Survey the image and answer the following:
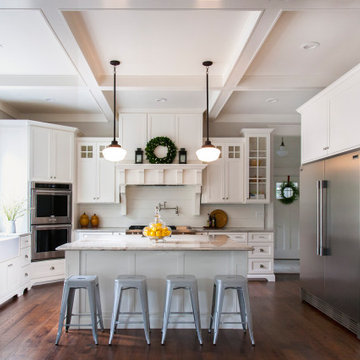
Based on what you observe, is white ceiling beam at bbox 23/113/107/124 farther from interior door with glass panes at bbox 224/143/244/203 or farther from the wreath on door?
the wreath on door

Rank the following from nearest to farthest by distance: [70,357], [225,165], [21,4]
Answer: [21,4] → [70,357] → [225,165]

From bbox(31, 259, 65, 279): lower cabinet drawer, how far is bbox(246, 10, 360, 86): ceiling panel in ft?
13.2

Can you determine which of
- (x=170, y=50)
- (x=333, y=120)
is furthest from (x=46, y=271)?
(x=333, y=120)

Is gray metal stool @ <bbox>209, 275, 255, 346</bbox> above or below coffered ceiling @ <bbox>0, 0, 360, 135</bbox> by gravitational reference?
below

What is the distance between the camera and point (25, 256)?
501 centimetres

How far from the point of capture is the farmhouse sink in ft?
14.2

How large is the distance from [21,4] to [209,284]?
298 cm

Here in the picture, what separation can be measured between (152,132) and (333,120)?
3.01 metres

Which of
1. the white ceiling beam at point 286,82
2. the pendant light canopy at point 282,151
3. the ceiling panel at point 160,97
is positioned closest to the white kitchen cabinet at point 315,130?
the white ceiling beam at point 286,82

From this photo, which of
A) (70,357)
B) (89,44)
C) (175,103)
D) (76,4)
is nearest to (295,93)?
(175,103)

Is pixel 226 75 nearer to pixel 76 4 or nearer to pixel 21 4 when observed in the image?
pixel 76 4

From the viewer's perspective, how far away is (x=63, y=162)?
571 cm

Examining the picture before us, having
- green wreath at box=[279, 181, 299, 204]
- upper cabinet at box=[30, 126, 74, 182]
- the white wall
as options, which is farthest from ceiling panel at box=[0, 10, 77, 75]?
green wreath at box=[279, 181, 299, 204]

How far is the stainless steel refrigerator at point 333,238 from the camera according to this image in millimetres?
3377
